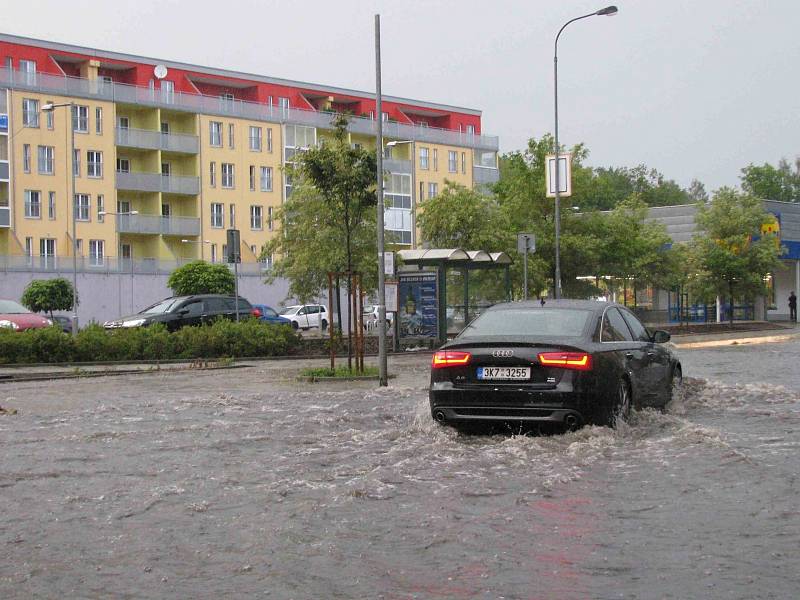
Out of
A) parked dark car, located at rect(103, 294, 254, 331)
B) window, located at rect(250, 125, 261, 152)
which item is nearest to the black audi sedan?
parked dark car, located at rect(103, 294, 254, 331)

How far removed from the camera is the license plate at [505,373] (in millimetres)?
10867

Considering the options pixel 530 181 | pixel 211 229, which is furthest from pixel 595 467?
pixel 211 229

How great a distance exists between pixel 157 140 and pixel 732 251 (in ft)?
116

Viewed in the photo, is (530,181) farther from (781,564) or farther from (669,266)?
(781,564)

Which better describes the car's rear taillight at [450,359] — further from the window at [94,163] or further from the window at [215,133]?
the window at [215,133]

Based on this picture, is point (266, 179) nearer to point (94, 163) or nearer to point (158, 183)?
point (158, 183)

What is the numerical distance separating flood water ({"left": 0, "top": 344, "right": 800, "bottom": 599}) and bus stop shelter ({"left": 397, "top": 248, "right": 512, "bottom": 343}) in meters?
16.9

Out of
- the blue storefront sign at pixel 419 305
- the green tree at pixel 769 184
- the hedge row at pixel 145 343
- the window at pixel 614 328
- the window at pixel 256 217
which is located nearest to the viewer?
the window at pixel 614 328

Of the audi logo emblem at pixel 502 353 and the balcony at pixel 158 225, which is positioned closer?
the audi logo emblem at pixel 502 353

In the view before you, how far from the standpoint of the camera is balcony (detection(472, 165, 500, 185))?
287 ft

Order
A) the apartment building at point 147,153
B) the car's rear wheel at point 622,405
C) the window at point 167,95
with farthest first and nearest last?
the window at point 167,95, the apartment building at point 147,153, the car's rear wheel at point 622,405

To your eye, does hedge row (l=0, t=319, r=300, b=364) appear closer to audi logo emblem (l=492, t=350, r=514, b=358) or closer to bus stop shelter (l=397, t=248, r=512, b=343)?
bus stop shelter (l=397, t=248, r=512, b=343)

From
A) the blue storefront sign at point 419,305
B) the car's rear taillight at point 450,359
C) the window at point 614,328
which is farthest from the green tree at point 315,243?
the car's rear taillight at point 450,359

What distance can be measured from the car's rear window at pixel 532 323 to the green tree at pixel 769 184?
115093 millimetres
